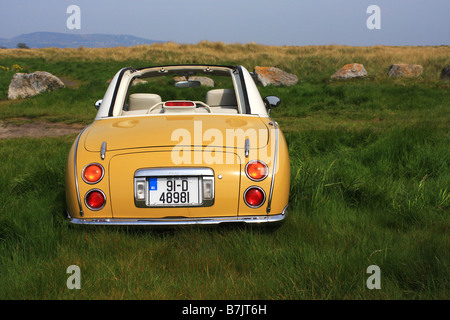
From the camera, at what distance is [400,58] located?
81.4 ft

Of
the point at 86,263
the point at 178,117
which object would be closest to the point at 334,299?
the point at 86,263

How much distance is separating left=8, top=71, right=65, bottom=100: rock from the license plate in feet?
48.8

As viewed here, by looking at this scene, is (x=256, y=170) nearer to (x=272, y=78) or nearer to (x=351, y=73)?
(x=272, y=78)

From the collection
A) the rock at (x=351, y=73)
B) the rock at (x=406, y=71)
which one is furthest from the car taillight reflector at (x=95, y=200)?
the rock at (x=406, y=71)

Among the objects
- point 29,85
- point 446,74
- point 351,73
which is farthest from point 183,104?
point 446,74

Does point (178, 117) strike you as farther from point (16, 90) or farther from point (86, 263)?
point (16, 90)

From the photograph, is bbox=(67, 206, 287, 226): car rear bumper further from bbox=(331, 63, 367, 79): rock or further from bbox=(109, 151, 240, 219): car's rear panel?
bbox=(331, 63, 367, 79): rock

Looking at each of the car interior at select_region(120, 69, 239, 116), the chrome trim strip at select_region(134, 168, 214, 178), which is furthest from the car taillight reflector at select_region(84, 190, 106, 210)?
the car interior at select_region(120, 69, 239, 116)

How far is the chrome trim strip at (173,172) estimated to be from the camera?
2.45 m

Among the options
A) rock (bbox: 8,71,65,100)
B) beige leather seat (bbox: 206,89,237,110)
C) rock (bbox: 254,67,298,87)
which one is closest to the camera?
beige leather seat (bbox: 206,89,237,110)

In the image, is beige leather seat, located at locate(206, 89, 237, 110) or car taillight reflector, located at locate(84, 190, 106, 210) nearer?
car taillight reflector, located at locate(84, 190, 106, 210)

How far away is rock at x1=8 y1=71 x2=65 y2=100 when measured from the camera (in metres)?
15.5

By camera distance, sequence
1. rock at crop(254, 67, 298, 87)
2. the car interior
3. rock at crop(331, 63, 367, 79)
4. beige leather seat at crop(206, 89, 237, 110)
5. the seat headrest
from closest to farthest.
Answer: the car interior < the seat headrest < beige leather seat at crop(206, 89, 237, 110) < rock at crop(254, 67, 298, 87) < rock at crop(331, 63, 367, 79)

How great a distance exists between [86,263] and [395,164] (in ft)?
11.5
